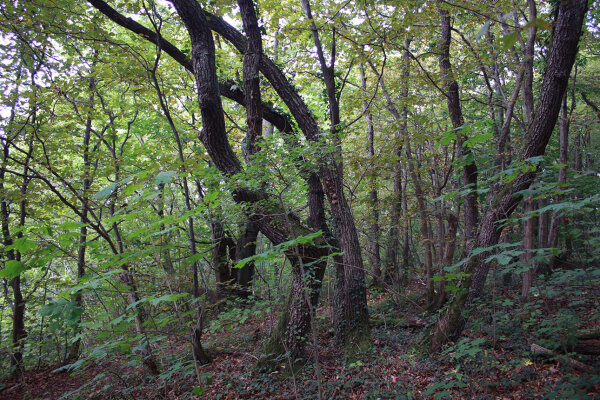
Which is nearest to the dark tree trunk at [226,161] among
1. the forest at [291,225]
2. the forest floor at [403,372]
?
the forest at [291,225]

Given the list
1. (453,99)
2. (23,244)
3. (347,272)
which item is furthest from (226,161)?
(453,99)

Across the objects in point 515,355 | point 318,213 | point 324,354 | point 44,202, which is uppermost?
point 44,202

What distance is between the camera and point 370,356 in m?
4.82

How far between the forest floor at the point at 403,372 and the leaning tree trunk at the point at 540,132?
40cm

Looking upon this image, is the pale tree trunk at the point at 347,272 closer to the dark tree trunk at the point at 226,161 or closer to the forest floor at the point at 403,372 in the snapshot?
the forest floor at the point at 403,372

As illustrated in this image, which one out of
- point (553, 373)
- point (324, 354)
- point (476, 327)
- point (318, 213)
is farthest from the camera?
point (318, 213)

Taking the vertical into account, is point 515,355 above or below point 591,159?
below

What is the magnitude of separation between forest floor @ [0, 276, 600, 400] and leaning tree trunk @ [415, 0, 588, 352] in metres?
0.40

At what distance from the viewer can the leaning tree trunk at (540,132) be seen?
12.0 feet

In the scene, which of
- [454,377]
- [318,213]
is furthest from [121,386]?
[454,377]

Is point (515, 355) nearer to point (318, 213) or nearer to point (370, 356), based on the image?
point (370, 356)

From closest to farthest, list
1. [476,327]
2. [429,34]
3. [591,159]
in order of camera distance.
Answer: [476,327]
[429,34]
[591,159]

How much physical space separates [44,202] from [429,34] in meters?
8.25

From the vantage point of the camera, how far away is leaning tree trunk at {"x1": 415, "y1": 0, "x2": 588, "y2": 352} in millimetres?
3664
